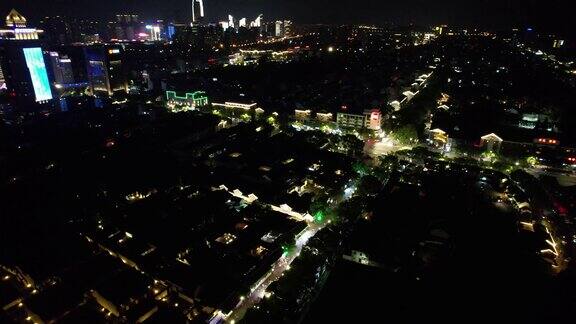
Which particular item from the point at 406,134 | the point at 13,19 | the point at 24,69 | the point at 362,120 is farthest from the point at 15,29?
the point at 406,134

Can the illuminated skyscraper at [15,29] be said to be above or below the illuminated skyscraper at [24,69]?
above

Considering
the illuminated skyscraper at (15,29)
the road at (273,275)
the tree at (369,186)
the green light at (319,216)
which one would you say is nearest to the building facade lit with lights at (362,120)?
the tree at (369,186)

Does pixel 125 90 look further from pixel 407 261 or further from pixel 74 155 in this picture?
pixel 407 261

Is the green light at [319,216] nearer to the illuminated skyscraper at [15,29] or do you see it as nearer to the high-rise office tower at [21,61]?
the high-rise office tower at [21,61]

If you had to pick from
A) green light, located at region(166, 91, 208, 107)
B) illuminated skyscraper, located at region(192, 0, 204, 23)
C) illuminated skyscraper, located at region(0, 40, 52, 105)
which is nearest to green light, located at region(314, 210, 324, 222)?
green light, located at region(166, 91, 208, 107)

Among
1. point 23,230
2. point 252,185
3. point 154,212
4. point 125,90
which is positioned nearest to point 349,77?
Result: point 125,90

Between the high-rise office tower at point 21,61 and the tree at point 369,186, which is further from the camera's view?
the high-rise office tower at point 21,61

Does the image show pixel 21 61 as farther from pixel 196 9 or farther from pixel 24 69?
pixel 196 9

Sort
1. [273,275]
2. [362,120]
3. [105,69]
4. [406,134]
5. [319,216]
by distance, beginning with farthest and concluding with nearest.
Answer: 1. [105,69]
2. [362,120]
3. [406,134]
4. [319,216]
5. [273,275]

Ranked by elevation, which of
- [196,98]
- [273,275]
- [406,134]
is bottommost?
[273,275]
